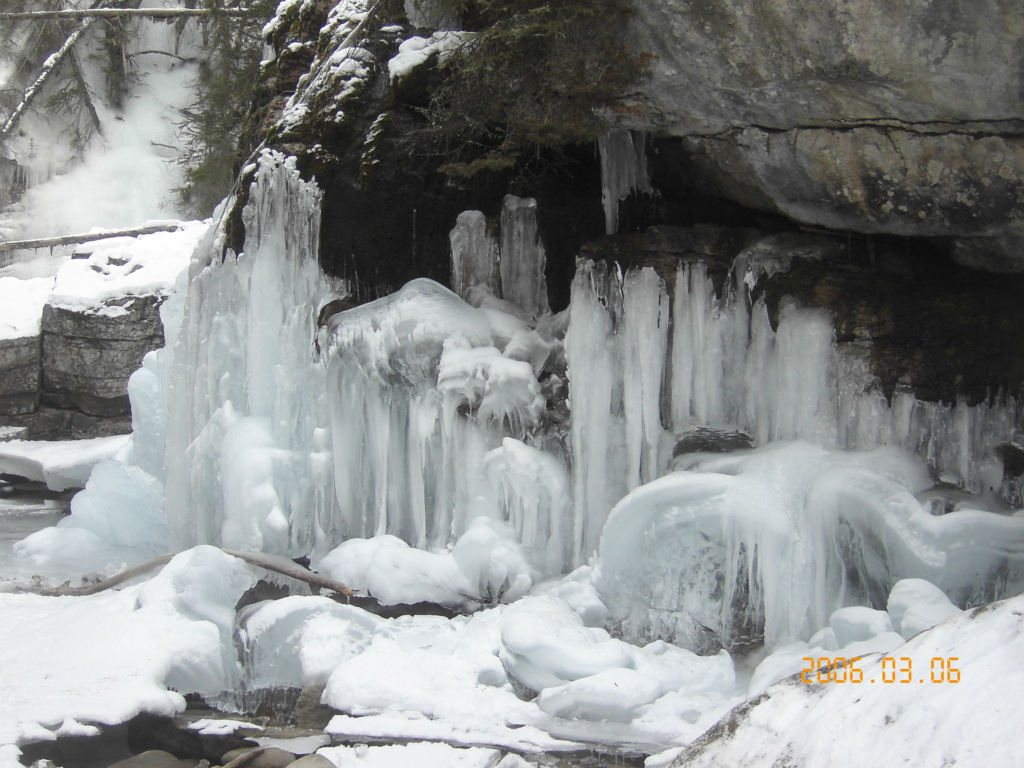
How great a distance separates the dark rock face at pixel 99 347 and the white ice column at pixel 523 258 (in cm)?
592

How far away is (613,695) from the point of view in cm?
370

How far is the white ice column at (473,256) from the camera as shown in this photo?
19.1ft

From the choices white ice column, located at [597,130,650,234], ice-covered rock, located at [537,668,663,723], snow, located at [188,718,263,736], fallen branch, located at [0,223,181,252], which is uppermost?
fallen branch, located at [0,223,181,252]

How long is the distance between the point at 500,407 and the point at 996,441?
256 cm

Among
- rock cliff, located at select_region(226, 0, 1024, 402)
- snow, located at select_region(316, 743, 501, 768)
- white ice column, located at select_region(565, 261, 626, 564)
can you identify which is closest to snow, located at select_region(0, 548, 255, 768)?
snow, located at select_region(316, 743, 501, 768)

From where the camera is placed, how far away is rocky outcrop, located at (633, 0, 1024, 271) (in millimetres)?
3520

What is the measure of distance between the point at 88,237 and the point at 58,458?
457cm

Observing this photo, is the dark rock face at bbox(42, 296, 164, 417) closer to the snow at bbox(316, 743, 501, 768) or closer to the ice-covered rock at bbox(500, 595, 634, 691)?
the ice-covered rock at bbox(500, 595, 634, 691)

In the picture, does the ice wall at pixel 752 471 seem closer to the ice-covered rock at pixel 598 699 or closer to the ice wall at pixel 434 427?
the ice wall at pixel 434 427

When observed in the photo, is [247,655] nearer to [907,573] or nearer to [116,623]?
[116,623]

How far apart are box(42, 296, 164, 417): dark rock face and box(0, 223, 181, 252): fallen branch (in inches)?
82.5

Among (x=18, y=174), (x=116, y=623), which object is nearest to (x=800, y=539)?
(x=116, y=623)

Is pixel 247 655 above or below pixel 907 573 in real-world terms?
below
